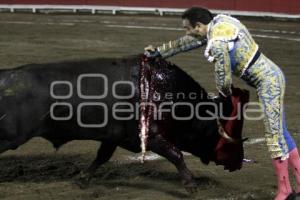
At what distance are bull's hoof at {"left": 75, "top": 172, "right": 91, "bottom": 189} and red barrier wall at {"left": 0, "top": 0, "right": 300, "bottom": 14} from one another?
1423 centimetres

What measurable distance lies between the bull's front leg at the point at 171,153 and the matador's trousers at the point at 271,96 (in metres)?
0.61

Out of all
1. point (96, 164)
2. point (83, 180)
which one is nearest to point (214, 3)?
point (96, 164)

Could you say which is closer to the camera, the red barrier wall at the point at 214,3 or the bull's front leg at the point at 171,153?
the bull's front leg at the point at 171,153

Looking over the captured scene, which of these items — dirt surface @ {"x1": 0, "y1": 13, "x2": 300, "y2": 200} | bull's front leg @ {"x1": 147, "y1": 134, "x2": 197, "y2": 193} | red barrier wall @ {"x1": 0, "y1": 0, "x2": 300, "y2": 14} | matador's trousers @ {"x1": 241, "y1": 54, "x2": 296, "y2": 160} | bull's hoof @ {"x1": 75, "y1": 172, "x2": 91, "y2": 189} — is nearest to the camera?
matador's trousers @ {"x1": 241, "y1": 54, "x2": 296, "y2": 160}

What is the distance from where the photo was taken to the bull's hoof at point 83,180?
4688mm

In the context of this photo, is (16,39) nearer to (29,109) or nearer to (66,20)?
(66,20)

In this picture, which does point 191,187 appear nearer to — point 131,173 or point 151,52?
point 131,173

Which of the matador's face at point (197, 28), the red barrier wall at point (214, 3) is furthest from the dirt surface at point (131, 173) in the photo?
the red barrier wall at point (214, 3)

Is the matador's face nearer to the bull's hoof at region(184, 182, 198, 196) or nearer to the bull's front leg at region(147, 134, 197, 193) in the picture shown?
the bull's front leg at region(147, 134, 197, 193)

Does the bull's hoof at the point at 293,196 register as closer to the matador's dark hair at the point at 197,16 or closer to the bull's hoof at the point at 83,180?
the matador's dark hair at the point at 197,16

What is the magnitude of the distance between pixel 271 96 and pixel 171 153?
765mm

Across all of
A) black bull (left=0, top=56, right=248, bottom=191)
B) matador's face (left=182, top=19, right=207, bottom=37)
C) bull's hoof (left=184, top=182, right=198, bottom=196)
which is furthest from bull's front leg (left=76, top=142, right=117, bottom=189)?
matador's face (left=182, top=19, right=207, bottom=37)

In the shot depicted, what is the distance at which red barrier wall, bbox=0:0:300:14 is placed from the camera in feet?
60.2

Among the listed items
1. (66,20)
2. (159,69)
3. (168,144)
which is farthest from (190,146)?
(66,20)
